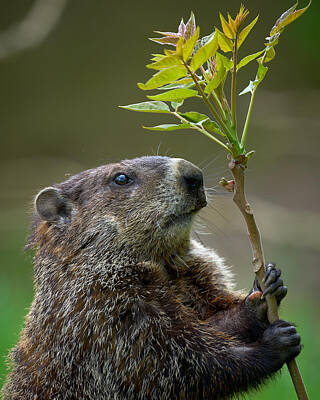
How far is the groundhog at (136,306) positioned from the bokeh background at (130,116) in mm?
4990

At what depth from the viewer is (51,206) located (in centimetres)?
317

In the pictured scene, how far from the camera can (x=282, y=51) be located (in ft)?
30.5

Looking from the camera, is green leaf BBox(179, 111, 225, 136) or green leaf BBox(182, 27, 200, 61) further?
green leaf BBox(179, 111, 225, 136)

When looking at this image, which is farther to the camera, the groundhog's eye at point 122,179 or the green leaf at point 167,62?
the groundhog's eye at point 122,179

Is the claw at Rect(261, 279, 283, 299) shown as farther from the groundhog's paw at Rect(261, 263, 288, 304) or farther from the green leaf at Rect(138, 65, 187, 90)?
the green leaf at Rect(138, 65, 187, 90)

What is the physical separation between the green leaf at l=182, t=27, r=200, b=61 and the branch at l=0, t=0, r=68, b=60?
24.5 feet

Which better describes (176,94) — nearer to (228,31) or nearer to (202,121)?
(202,121)

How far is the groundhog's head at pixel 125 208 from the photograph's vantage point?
9.40 feet

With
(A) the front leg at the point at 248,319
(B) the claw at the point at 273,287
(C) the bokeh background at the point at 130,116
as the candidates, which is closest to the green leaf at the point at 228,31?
(B) the claw at the point at 273,287

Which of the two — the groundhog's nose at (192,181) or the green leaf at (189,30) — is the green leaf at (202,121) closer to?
the green leaf at (189,30)

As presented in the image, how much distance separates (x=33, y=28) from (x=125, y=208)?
22.1 feet

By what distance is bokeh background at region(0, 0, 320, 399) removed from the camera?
341 inches

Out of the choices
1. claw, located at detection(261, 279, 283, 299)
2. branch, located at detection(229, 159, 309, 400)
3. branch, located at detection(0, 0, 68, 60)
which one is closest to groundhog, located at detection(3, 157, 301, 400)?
claw, located at detection(261, 279, 283, 299)

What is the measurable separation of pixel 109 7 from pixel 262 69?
280 inches
